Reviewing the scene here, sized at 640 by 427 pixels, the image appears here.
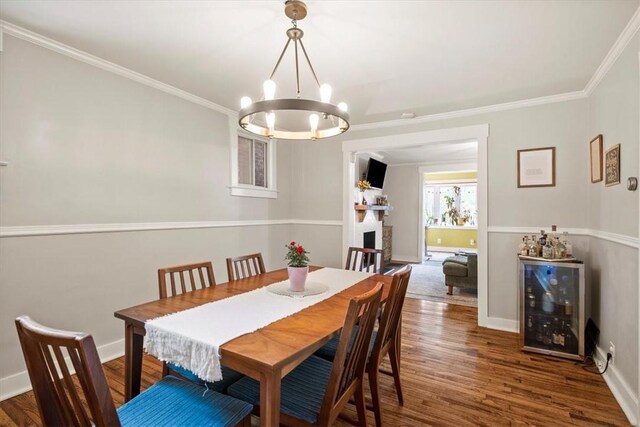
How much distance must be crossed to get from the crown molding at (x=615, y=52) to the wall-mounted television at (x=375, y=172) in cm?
378

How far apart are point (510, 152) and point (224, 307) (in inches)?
126

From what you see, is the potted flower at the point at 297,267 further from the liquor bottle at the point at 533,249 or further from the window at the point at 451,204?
the window at the point at 451,204

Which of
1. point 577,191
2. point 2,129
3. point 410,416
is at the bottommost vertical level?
point 410,416

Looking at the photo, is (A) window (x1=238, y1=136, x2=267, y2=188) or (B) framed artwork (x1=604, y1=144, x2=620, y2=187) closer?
(B) framed artwork (x1=604, y1=144, x2=620, y2=187)

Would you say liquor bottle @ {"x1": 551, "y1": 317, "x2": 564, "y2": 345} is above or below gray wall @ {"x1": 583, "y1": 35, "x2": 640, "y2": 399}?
below

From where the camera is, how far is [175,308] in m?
1.71

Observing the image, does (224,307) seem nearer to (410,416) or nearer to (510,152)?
(410,416)

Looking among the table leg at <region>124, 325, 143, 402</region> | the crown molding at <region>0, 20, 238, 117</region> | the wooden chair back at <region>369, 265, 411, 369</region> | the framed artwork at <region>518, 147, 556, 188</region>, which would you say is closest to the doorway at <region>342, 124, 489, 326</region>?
the framed artwork at <region>518, 147, 556, 188</region>

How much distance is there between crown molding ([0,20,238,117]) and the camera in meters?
2.09

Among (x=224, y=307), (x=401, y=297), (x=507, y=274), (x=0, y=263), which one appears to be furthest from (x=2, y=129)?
(x=507, y=274)

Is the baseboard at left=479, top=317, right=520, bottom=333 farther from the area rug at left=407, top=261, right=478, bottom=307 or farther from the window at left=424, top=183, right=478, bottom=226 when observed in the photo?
the window at left=424, top=183, right=478, bottom=226

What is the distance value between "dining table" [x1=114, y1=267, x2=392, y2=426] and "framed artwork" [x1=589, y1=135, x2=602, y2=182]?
2.11 metres

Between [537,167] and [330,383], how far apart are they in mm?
3082

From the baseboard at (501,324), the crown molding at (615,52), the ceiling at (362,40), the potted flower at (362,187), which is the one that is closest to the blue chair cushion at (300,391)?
the ceiling at (362,40)
